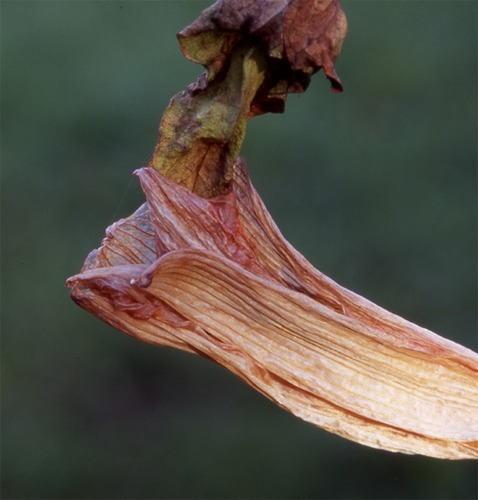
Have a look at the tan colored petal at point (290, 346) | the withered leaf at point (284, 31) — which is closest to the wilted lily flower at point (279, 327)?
the tan colored petal at point (290, 346)

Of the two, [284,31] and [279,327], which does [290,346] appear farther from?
[284,31]

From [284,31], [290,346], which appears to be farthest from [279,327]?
[284,31]

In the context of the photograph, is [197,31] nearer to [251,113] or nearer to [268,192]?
[251,113]

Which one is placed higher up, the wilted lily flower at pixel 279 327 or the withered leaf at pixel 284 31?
the withered leaf at pixel 284 31

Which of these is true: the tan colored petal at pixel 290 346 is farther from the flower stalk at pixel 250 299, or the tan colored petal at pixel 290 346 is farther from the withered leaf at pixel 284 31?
the withered leaf at pixel 284 31

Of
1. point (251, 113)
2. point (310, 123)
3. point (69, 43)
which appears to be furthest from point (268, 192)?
point (251, 113)

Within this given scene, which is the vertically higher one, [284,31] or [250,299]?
[284,31]
